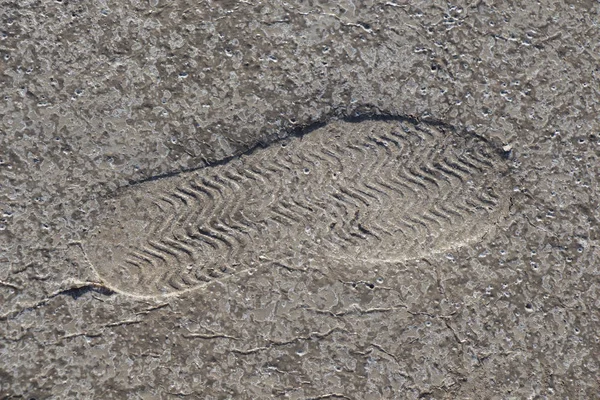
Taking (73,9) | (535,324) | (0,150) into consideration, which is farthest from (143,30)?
(535,324)

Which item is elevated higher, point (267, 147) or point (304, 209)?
point (267, 147)

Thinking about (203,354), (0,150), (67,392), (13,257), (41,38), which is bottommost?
(67,392)

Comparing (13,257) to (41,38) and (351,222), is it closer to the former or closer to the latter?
(41,38)
